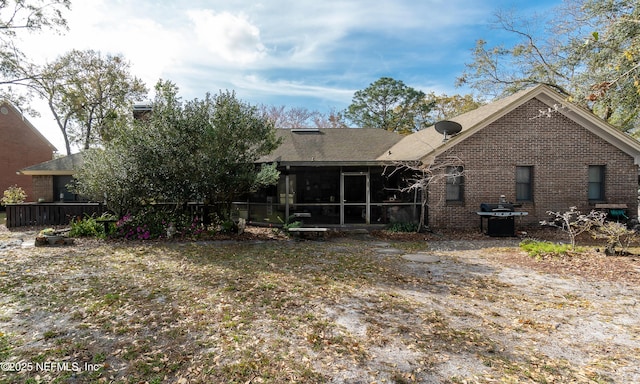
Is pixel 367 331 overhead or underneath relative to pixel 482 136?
underneath

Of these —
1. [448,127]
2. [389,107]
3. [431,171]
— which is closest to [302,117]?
[389,107]

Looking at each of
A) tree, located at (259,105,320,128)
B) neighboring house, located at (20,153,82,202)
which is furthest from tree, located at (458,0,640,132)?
neighboring house, located at (20,153,82,202)

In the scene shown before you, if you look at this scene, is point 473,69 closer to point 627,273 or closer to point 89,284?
point 627,273

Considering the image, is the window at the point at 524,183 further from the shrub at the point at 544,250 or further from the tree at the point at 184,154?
the tree at the point at 184,154

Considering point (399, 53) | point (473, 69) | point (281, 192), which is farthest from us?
point (473, 69)

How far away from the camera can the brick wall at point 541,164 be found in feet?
42.1

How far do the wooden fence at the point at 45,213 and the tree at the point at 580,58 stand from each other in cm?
1811

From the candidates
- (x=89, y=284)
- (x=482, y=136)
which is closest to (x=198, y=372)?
(x=89, y=284)

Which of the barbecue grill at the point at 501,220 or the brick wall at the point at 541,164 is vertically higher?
the brick wall at the point at 541,164

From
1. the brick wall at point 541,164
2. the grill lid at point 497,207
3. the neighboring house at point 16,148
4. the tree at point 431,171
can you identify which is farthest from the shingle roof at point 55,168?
the grill lid at point 497,207

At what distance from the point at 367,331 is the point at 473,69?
23717 mm

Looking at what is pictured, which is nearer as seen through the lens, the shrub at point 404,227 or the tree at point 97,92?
the shrub at point 404,227

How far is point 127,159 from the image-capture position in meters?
10.9

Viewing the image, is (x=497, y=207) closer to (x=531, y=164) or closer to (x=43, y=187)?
(x=531, y=164)
